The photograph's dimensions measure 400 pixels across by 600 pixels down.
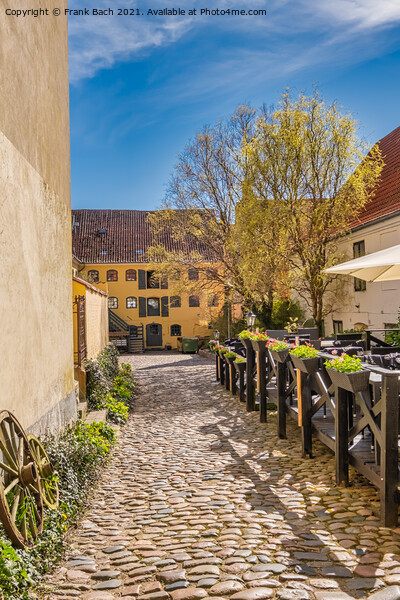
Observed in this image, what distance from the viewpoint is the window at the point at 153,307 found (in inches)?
1551

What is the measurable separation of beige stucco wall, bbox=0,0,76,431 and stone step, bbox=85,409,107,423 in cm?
97

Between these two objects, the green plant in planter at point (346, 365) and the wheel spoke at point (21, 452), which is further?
the green plant in planter at point (346, 365)

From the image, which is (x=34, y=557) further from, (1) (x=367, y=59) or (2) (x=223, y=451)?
(1) (x=367, y=59)

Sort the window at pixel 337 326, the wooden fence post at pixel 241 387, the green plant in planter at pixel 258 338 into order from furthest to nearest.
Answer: the window at pixel 337 326
the wooden fence post at pixel 241 387
the green plant in planter at pixel 258 338

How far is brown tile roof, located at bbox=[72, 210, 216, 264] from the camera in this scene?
39344mm

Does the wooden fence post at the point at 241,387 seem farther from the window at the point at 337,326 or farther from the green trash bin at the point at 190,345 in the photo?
the green trash bin at the point at 190,345

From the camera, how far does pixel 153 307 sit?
39.6 meters

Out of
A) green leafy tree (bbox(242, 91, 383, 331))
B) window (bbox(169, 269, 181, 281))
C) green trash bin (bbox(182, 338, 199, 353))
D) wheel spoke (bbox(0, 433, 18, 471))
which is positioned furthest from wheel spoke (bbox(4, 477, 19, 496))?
green trash bin (bbox(182, 338, 199, 353))

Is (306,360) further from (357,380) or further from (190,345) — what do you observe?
(190,345)

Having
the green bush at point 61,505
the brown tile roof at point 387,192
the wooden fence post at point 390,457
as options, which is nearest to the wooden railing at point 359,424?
the wooden fence post at point 390,457

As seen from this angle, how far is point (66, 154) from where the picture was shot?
25.0ft

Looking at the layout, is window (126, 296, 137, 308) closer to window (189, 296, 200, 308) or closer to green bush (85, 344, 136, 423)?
window (189, 296, 200, 308)

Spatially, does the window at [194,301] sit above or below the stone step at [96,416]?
above

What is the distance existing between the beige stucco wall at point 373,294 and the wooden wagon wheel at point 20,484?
47.4 feet
